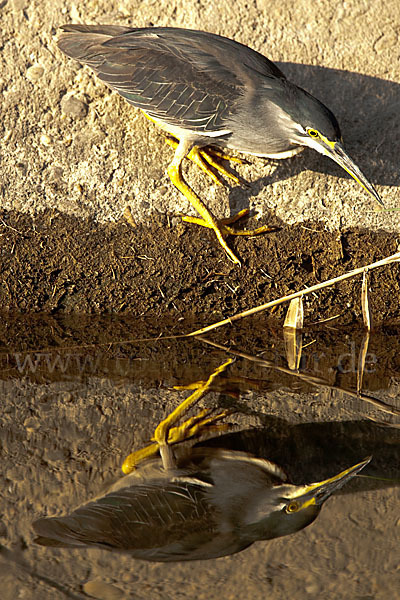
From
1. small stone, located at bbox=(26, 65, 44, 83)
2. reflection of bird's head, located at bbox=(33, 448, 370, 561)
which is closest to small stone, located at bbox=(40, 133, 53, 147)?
small stone, located at bbox=(26, 65, 44, 83)

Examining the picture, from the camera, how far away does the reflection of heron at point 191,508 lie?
1.80 metres

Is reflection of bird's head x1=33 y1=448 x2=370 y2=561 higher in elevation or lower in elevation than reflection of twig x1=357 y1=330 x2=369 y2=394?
lower

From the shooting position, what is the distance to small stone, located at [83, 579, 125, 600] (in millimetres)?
1624

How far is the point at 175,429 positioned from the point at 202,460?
7.5 inches

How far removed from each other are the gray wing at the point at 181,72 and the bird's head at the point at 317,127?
0.21 metres

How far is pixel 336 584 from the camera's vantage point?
168cm

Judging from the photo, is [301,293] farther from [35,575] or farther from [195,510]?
[35,575]

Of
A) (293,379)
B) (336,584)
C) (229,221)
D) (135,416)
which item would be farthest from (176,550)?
(229,221)

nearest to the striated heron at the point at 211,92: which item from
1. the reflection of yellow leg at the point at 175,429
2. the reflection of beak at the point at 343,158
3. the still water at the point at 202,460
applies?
the reflection of beak at the point at 343,158

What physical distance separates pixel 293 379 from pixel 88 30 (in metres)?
1.95

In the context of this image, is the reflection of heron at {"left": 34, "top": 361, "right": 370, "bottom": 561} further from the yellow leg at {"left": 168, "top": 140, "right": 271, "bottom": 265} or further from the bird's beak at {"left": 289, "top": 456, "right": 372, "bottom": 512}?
the yellow leg at {"left": 168, "top": 140, "right": 271, "bottom": 265}

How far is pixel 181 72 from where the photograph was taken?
285 cm

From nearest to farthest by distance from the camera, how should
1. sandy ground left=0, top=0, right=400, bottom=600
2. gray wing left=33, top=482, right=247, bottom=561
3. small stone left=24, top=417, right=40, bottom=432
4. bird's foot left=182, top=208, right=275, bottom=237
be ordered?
gray wing left=33, top=482, right=247, bottom=561 → small stone left=24, top=417, right=40, bottom=432 → sandy ground left=0, top=0, right=400, bottom=600 → bird's foot left=182, top=208, right=275, bottom=237

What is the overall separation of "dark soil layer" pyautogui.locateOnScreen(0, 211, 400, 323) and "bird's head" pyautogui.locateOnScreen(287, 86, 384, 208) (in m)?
0.47
